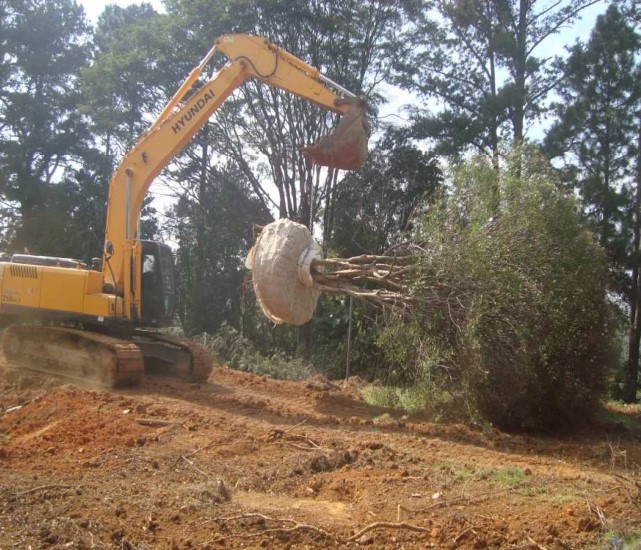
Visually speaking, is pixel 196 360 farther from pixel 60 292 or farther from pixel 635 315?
pixel 635 315

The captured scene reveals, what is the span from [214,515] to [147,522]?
0.51 metres

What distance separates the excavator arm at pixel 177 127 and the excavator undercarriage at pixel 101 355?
963 mm

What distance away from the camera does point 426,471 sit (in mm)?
6785

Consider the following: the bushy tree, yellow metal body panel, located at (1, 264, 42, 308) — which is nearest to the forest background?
the bushy tree

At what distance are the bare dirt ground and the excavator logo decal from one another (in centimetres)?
483

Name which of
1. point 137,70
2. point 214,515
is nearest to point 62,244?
point 137,70

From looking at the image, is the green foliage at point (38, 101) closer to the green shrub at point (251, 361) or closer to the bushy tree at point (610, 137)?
the green shrub at point (251, 361)

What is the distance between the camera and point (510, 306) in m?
8.42

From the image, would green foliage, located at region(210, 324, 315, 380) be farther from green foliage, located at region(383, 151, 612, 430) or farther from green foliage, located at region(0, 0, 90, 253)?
green foliage, located at region(0, 0, 90, 253)

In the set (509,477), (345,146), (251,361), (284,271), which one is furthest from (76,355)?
(509,477)

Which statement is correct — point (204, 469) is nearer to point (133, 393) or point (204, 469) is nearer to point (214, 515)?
point (214, 515)

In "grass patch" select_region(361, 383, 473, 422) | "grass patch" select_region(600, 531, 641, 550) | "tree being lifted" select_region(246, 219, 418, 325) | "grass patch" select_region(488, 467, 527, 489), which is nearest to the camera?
"grass patch" select_region(600, 531, 641, 550)

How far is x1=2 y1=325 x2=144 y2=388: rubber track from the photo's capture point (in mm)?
11266

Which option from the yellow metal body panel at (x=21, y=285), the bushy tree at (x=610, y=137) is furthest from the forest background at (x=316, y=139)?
the yellow metal body panel at (x=21, y=285)
